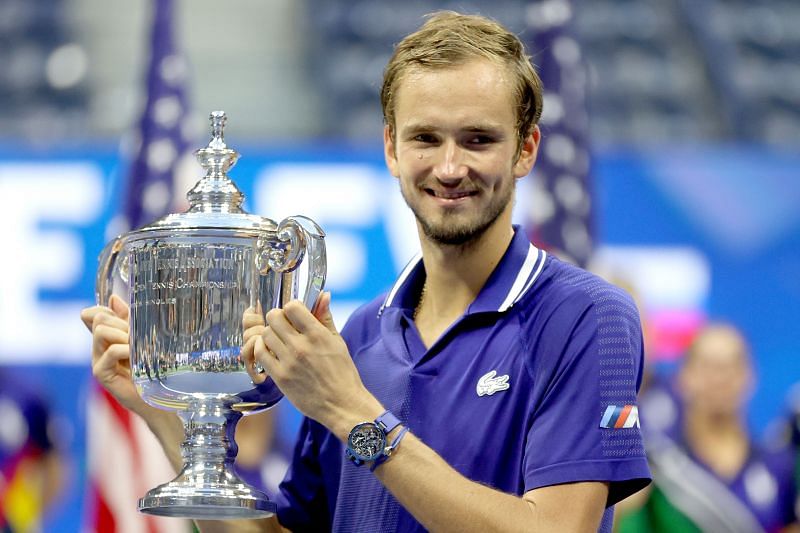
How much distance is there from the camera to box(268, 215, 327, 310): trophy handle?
1.74m

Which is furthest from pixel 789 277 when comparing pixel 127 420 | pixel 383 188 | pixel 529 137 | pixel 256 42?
pixel 256 42

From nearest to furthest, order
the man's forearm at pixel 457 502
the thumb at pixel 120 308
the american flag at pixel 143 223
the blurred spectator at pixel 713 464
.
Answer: the man's forearm at pixel 457 502, the thumb at pixel 120 308, the american flag at pixel 143 223, the blurred spectator at pixel 713 464

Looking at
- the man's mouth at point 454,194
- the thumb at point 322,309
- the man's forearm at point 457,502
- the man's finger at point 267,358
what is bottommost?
the man's forearm at point 457,502

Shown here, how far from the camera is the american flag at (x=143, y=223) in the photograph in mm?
4391

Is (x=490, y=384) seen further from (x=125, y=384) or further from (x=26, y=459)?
(x=26, y=459)

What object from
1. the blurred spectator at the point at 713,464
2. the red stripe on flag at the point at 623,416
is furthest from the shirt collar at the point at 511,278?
the blurred spectator at the point at 713,464

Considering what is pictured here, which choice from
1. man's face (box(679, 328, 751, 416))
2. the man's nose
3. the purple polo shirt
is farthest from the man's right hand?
man's face (box(679, 328, 751, 416))

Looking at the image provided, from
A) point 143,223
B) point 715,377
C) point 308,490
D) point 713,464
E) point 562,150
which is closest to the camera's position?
point 308,490

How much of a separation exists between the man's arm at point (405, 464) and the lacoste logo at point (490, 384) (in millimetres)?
Answer: 152

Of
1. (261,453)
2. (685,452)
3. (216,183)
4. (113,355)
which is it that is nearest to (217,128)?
(216,183)

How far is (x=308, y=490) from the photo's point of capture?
2047 millimetres

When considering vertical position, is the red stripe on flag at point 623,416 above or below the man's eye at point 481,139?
below

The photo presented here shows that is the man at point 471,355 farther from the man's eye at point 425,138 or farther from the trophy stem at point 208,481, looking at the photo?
the trophy stem at point 208,481

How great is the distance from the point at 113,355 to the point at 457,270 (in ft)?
1.75
